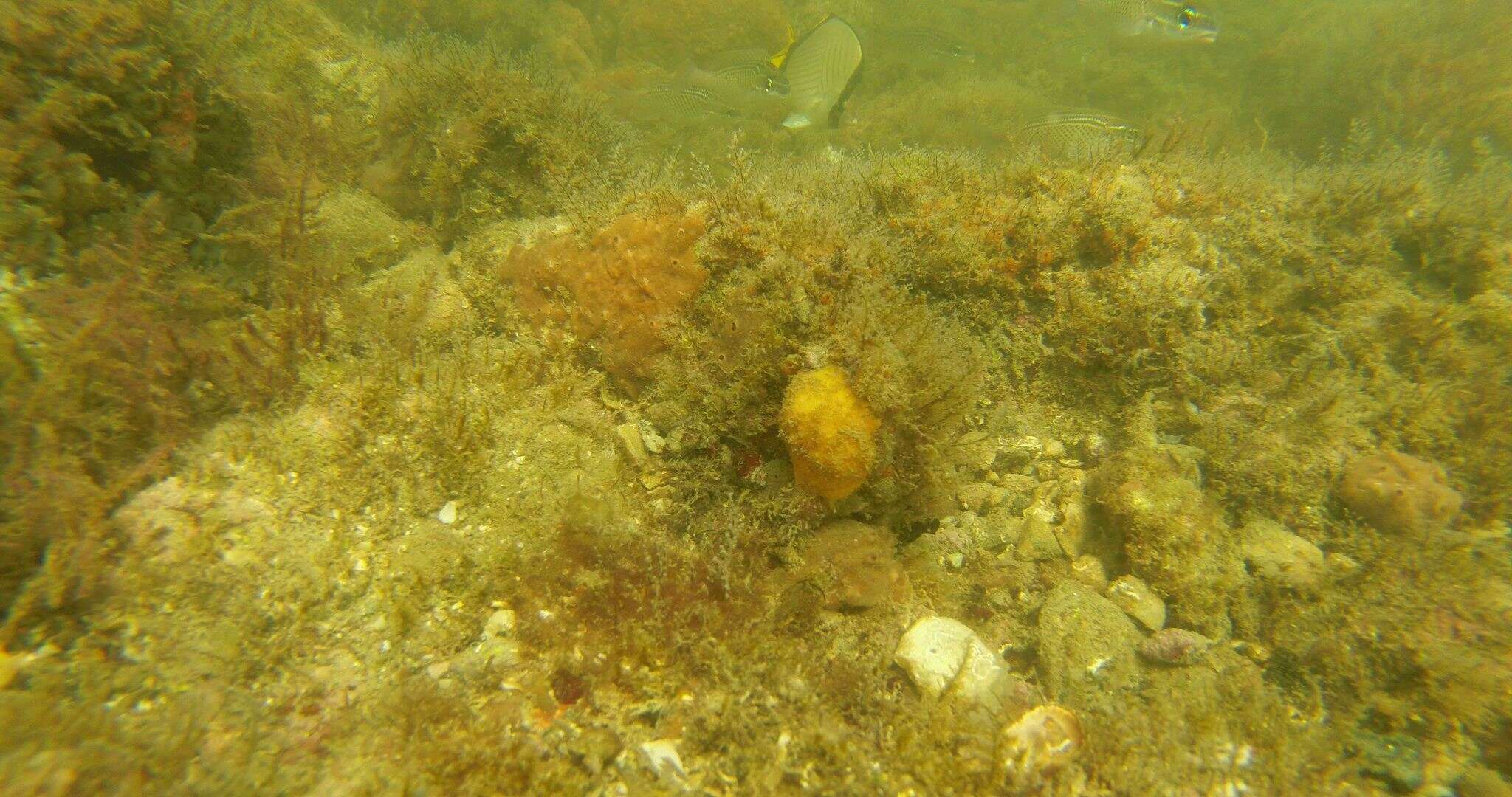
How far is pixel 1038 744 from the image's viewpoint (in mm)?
2688

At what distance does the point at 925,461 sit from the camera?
10.4 ft

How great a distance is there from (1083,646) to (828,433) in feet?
6.43

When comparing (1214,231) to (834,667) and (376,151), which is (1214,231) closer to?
(834,667)

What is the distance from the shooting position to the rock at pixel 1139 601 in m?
3.43

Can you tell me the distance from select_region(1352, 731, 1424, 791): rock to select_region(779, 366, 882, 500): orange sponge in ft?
10.1

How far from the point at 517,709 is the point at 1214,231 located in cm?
609

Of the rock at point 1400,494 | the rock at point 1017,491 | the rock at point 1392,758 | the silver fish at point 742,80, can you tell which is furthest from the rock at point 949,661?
the silver fish at point 742,80

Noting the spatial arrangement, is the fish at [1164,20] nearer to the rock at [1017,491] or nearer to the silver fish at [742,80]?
the silver fish at [742,80]

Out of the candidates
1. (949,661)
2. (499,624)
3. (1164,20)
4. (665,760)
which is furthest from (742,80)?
(665,760)

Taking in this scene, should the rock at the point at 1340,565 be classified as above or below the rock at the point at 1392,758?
above

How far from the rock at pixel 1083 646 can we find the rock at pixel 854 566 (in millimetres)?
880

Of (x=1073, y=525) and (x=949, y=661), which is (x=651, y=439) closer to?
(x=949, y=661)

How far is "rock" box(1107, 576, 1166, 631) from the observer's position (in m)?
3.43

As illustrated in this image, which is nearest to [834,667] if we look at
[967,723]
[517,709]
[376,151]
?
[967,723]
